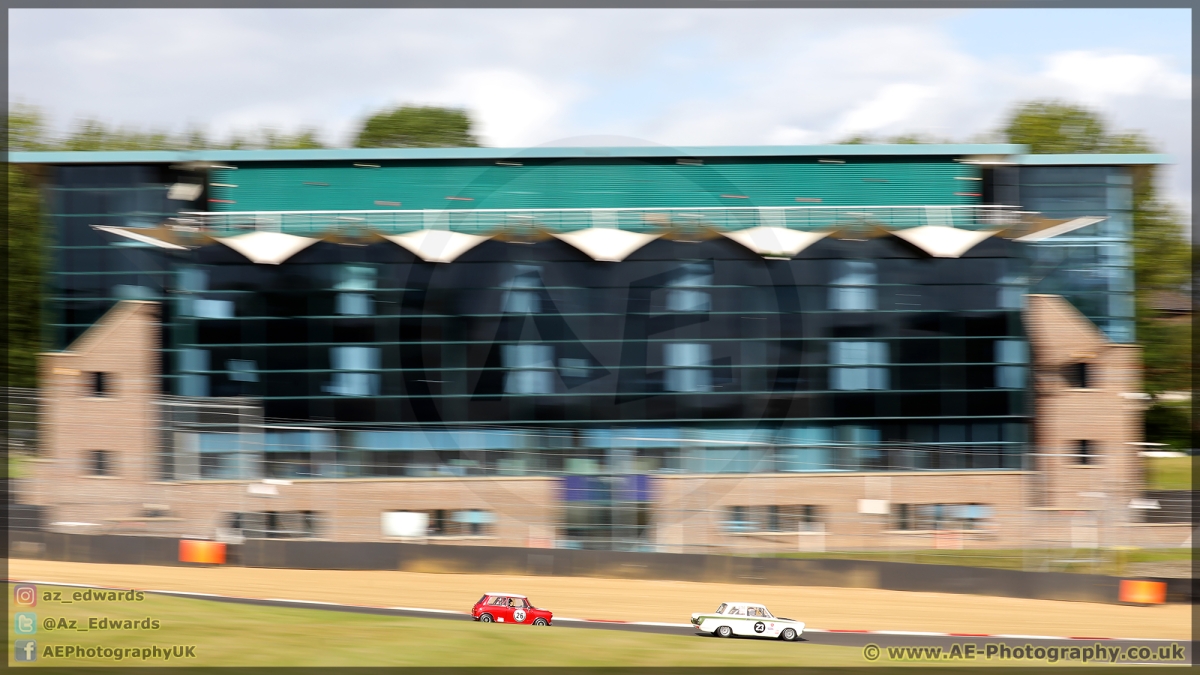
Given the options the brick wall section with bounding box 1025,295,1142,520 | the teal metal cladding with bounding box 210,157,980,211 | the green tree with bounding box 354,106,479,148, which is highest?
the green tree with bounding box 354,106,479,148

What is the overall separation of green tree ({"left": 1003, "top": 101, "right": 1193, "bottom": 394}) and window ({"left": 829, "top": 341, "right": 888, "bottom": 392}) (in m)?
13.6

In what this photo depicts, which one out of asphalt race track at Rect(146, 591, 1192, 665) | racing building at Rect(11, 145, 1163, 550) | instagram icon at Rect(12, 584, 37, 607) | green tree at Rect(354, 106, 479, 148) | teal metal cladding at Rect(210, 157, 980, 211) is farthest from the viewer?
green tree at Rect(354, 106, 479, 148)

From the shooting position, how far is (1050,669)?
513 inches

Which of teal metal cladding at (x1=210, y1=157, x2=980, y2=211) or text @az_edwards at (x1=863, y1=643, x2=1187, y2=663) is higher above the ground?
teal metal cladding at (x1=210, y1=157, x2=980, y2=211)

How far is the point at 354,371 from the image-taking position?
3073 centimetres

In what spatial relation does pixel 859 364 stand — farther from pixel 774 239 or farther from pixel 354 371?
pixel 354 371

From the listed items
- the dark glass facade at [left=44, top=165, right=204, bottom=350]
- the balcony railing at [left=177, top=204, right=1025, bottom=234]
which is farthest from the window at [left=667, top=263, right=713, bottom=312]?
the dark glass facade at [left=44, top=165, right=204, bottom=350]

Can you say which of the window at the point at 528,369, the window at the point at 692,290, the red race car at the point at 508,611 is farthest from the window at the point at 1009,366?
the red race car at the point at 508,611

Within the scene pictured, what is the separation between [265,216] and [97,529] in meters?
11.0

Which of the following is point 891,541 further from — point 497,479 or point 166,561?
point 166,561

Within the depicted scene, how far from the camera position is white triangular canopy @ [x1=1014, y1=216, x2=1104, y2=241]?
3262 centimetres

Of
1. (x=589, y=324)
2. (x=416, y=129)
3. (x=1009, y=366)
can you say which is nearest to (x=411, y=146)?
(x=416, y=129)

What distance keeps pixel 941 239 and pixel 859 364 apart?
15.6 feet

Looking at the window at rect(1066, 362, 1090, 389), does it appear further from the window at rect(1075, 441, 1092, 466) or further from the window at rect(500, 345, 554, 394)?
the window at rect(500, 345, 554, 394)
